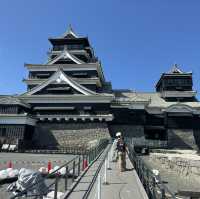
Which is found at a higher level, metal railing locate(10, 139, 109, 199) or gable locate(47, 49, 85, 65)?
gable locate(47, 49, 85, 65)

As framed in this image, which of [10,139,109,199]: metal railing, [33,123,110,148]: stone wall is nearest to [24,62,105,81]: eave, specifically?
[33,123,110,148]: stone wall

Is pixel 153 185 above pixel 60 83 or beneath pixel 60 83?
beneath

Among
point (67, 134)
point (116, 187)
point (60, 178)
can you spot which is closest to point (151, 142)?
point (67, 134)

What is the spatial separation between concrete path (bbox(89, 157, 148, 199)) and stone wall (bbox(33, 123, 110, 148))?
2322 cm

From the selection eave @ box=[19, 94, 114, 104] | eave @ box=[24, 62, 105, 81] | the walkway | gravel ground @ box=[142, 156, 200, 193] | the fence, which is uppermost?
eave @ box=[24, 62, 105, 81]

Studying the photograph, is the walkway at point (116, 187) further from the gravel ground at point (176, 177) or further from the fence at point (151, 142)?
the fence at point (151, 142)

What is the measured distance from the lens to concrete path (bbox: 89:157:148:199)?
32.0ft

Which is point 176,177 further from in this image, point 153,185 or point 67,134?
point 153,185

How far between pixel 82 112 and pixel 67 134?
343 centimetres

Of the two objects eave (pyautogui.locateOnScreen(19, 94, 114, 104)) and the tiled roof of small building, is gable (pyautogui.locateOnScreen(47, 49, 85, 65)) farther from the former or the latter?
the tiled roof of small building

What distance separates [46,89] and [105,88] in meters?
11.3

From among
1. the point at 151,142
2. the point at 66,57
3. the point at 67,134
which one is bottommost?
the point at 151,142

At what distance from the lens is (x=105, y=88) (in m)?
48.3

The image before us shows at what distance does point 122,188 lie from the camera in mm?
11078
